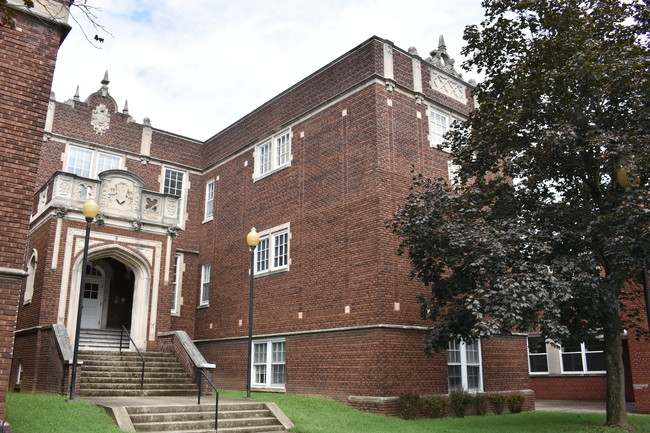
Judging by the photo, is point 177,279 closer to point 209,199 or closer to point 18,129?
point 209,199

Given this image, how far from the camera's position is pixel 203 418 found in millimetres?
12758

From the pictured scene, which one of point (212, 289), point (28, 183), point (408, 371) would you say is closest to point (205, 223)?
point (212, 289)

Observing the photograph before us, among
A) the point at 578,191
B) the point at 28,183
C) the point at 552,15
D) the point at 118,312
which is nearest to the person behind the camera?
the point at 28,183

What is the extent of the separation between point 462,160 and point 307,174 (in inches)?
250

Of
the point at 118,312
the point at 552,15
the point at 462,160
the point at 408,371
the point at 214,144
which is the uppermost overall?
the point at 214,144

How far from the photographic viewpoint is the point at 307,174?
2033cm

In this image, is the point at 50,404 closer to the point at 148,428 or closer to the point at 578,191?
the point at 148,428

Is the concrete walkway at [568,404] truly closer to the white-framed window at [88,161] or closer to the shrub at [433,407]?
the shrub at [433,407]

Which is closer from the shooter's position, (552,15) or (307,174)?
(552,15)

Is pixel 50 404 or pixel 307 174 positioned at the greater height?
pixel 307 174

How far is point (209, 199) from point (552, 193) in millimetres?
15862

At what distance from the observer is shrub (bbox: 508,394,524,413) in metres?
19.0

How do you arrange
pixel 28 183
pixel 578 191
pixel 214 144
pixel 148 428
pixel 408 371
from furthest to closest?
pixel 214 144
pixel 408 371
pixel 578 191
pixel 148 428
pixel 28 183

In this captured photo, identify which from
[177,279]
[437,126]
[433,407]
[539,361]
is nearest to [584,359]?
[539,361]
